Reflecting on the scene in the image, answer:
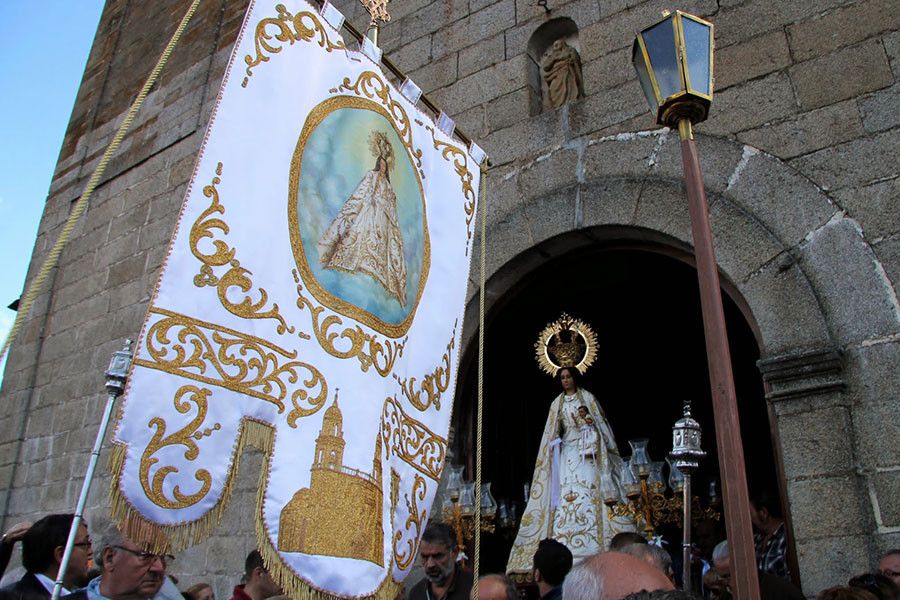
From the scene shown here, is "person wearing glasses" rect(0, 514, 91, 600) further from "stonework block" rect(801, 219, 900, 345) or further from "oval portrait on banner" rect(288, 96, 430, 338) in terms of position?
"stonework block" rect(801, 219, 900, 345)

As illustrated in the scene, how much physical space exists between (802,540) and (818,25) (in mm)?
2744

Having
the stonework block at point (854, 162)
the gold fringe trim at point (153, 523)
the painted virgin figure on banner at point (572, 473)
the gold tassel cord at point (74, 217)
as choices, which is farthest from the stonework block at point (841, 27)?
the gold fringe trim at point (153, 523)

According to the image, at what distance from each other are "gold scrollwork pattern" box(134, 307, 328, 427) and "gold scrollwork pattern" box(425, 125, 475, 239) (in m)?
1.46

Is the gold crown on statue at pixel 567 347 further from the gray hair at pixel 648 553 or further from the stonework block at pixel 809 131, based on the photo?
the gray hair at pixel 648 553

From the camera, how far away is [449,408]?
3.47 metres

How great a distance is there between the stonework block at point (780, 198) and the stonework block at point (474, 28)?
2.31 meters

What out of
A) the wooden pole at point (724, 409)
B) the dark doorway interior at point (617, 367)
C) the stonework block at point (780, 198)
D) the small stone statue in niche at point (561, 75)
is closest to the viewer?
the wooden pole at point (724, 409)

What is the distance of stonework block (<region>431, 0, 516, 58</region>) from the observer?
5.84m

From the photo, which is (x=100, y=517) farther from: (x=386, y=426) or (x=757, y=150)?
(x=757, y=150)

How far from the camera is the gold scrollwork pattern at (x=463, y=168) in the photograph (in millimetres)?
3930

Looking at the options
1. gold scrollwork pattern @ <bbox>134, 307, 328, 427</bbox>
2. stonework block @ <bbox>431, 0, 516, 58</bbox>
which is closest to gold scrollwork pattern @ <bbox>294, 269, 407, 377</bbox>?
gold scrollwork pattern @ <bbox>134, 307, 328, 427</bbox>

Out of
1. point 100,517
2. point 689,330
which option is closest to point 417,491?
point 100,517

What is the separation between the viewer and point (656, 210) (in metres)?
4.61

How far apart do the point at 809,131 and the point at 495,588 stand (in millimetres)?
2881
